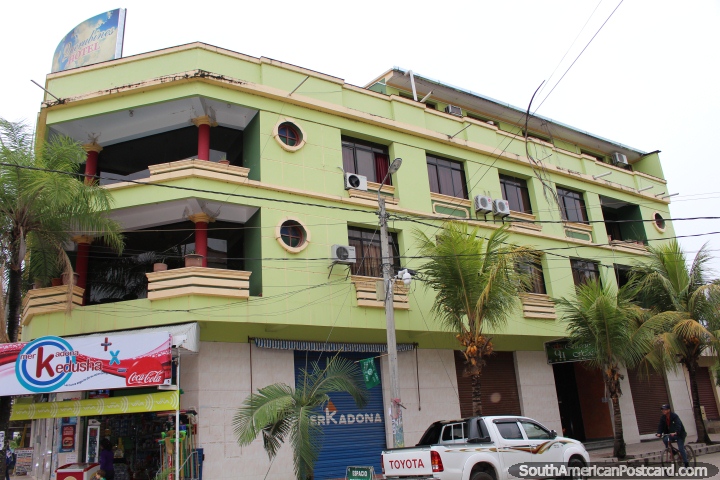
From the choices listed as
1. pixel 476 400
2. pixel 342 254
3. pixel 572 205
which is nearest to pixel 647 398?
pixel 572 205

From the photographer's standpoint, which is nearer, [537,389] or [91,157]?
[91,157]

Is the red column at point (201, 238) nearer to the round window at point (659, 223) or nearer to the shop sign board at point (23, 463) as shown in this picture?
the shop sign board at point (23, 463)

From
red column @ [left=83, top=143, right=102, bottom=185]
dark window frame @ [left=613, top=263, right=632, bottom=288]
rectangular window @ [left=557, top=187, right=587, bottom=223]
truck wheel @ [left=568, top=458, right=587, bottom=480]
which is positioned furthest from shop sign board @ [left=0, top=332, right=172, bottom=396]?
dark window frame @ [left=613, top=263, right=632, bottom=288]

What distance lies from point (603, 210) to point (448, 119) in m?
10.5

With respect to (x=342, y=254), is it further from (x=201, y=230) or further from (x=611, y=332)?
(x=611, y=332)

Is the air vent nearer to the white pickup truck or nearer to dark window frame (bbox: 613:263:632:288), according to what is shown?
dark window frame (bbox: 613:263:632:288)

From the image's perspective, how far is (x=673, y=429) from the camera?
48.0 feet

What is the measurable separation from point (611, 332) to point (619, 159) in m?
14.8

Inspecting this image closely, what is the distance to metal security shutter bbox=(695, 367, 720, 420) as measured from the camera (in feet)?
94.2

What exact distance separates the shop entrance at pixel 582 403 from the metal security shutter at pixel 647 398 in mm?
1922

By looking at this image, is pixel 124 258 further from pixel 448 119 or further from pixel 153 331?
pixel 448 119

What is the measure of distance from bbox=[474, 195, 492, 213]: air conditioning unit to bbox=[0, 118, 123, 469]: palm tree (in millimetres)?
12041

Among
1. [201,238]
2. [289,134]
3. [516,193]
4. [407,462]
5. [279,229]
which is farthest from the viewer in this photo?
[516,193]

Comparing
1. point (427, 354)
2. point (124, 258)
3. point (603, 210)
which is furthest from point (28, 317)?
point (603, 210)
